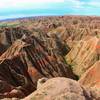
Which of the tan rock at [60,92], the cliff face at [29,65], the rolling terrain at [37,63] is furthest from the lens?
the cliff face at [29,65]

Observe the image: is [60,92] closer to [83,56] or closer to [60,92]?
[60,92]

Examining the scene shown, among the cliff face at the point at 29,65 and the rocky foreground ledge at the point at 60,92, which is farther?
the cliff face at the point at 29,65

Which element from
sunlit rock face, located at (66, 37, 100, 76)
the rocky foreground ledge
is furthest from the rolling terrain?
the rocky foreground ledge

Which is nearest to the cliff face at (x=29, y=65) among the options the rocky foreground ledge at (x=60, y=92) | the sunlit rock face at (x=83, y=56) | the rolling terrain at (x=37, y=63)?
the rolling terrain at (x=37, y=63)

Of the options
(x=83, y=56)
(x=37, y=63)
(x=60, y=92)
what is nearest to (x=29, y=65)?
(x=37, y=63)

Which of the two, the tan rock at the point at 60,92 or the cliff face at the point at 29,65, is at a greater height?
the tan rock at the point at 60,92

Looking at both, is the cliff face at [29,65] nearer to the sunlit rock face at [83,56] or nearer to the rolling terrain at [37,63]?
the rolling terrain at [37,63]

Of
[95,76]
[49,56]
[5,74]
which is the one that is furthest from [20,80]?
[49,56]

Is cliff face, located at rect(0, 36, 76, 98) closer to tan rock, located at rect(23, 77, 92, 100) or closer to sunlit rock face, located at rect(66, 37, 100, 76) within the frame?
sunlit rock face, located at rect(66, 37, 100, 76)

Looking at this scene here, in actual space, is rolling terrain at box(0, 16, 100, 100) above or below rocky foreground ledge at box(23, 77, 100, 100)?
below

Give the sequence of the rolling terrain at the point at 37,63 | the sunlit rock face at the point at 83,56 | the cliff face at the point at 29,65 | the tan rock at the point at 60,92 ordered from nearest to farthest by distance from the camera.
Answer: the tan rock at the point at 60,92 → the rolling terrain at the point at 37,63 → the cliff face at the point at 29,65 → the sunlit rock face at the point at 83,56

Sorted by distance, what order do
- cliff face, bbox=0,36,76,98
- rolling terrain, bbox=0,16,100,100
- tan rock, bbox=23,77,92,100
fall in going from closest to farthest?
tan rock, bbox=23,77,92,100
rolling terrain, bbox=0,16,100,100
cliff face, bbox=0,36,76,98

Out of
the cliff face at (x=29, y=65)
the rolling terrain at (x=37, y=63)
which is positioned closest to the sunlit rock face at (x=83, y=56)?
the rolling terrain at (x=37, y=63)
